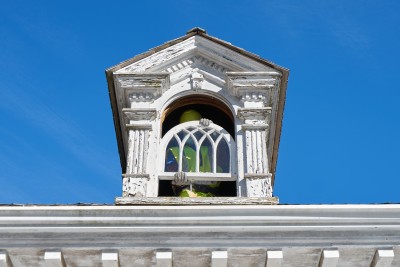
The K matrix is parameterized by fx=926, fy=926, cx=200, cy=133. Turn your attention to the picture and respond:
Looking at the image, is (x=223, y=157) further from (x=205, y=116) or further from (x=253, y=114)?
(x=205, y=116)

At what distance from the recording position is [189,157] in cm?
1292

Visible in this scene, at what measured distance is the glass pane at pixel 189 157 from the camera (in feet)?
42.1

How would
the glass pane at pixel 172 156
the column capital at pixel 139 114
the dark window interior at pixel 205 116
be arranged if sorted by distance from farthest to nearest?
the dark window interior at pixel 205 116
the column capital at pixel 139 114
the glass pane at pixel 172 156

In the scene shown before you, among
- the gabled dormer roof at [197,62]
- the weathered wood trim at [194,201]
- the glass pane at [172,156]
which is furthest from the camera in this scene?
the gabled dormer roof at [197,62]

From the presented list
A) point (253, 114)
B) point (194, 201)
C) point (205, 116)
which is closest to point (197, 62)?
point (205, 116)

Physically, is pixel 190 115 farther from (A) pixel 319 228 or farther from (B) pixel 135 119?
(A) pixel 319 228

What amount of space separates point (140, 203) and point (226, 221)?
5.31 feet

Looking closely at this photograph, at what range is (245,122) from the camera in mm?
13016

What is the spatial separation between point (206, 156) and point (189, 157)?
0.80ft

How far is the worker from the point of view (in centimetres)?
1250

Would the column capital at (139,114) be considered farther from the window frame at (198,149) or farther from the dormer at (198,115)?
the window frame at (198,149)

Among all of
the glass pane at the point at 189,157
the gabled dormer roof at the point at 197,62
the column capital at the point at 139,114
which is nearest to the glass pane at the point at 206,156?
the glass pane at the point at 189,157

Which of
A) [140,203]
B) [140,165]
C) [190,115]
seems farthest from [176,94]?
[140,203]

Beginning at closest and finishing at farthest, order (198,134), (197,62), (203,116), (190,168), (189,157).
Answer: (190,168) → (189,157) → (198,134) → (203,116) → (197,62)
